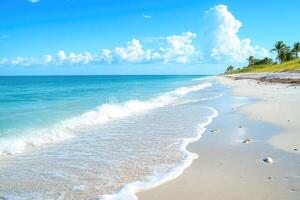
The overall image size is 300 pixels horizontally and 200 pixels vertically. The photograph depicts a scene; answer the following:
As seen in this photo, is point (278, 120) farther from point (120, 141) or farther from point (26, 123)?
point (26, 123)

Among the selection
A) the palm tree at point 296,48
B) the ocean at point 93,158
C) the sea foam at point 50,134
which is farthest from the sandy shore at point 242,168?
the palm tree at point 296,48

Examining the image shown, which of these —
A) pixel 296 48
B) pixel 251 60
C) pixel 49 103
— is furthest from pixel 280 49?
pixel 49 103

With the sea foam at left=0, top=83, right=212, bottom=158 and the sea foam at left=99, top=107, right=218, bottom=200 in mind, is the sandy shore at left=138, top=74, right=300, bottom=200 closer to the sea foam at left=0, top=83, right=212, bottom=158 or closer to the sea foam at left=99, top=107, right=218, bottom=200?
the sea foam at left=99, top=107, right=218, bottom=200

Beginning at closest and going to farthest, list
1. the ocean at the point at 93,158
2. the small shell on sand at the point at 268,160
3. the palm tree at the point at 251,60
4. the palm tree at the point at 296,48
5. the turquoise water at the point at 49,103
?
the ocean at the point at 93,158, the small shell on sand at the point at 268,160, the turquoise water at the point at 49,103, the palm tree at the point at 296,48, the palm tree at the point at 251,60

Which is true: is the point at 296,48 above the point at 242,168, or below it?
above

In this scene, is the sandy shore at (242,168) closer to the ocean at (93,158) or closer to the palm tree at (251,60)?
the ocean at (93,158)

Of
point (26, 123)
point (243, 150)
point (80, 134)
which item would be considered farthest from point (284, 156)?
point (26, 123)

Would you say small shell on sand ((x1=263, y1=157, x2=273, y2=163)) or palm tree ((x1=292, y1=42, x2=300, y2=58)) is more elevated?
palm tree ((x1=292, y1=42, x2=300, y2=58))

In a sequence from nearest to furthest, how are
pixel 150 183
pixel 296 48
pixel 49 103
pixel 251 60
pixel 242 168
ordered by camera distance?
pixel 150 183 → pixel 242 168 → pixel 49 103 → pixel 296 48 → pixel 251 60

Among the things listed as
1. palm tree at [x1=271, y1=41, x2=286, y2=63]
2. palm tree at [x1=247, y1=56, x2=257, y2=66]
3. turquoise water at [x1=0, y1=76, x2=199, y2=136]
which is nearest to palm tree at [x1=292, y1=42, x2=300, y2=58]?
palm tree at [x1=271, y1=41, x2=286, y2=63]

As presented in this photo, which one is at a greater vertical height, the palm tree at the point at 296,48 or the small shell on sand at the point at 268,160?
the palm tree at the point at 296,48

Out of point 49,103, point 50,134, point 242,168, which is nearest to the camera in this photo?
point 242,168

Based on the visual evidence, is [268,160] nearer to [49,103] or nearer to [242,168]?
[242,168]

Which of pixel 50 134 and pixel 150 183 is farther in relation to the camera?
pixel 50 134
